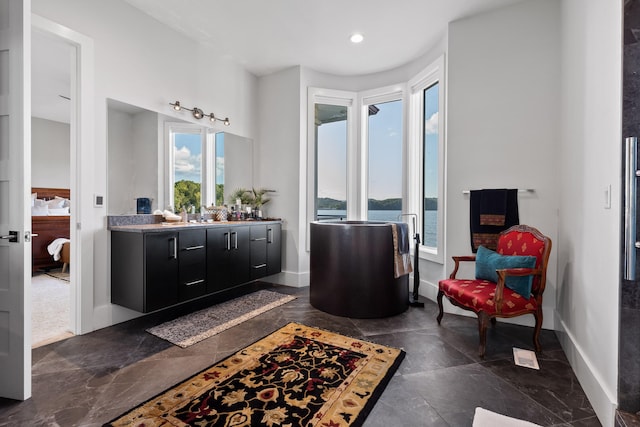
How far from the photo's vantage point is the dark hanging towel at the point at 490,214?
284 centimetres

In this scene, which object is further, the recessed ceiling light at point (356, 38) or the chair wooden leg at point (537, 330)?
the recessed ceiling light at point (356, 38)

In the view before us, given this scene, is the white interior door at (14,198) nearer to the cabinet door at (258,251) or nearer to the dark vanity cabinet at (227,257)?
the dark vanity cabinet at (227,257)

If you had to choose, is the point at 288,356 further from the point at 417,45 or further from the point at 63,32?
the point at 417,45

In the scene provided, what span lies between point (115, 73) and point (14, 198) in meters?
1.57

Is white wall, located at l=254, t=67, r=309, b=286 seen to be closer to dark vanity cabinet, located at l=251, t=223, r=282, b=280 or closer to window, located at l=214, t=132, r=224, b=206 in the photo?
dark vanity cabinet, located at l=251, t=223, r=282, b=280

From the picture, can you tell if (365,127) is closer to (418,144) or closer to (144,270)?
(418,144)

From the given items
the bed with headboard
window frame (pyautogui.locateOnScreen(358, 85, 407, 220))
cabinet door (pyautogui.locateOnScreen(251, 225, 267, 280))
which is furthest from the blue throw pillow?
the bed with headboard

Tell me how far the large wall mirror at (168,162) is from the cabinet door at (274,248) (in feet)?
2.30

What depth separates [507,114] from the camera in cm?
288

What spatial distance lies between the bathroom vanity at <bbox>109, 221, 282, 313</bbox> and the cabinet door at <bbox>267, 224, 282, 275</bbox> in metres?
0.41

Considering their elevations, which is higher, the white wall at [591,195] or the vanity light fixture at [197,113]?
the vanity light fixture at [197,113]

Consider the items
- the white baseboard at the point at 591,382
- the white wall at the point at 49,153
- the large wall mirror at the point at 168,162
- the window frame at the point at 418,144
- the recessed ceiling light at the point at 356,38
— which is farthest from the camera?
the white wall at the point at 49,153

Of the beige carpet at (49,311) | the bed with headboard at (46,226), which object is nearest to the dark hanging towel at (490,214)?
the beige carpet at (49,311)

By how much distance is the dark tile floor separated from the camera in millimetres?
1591
